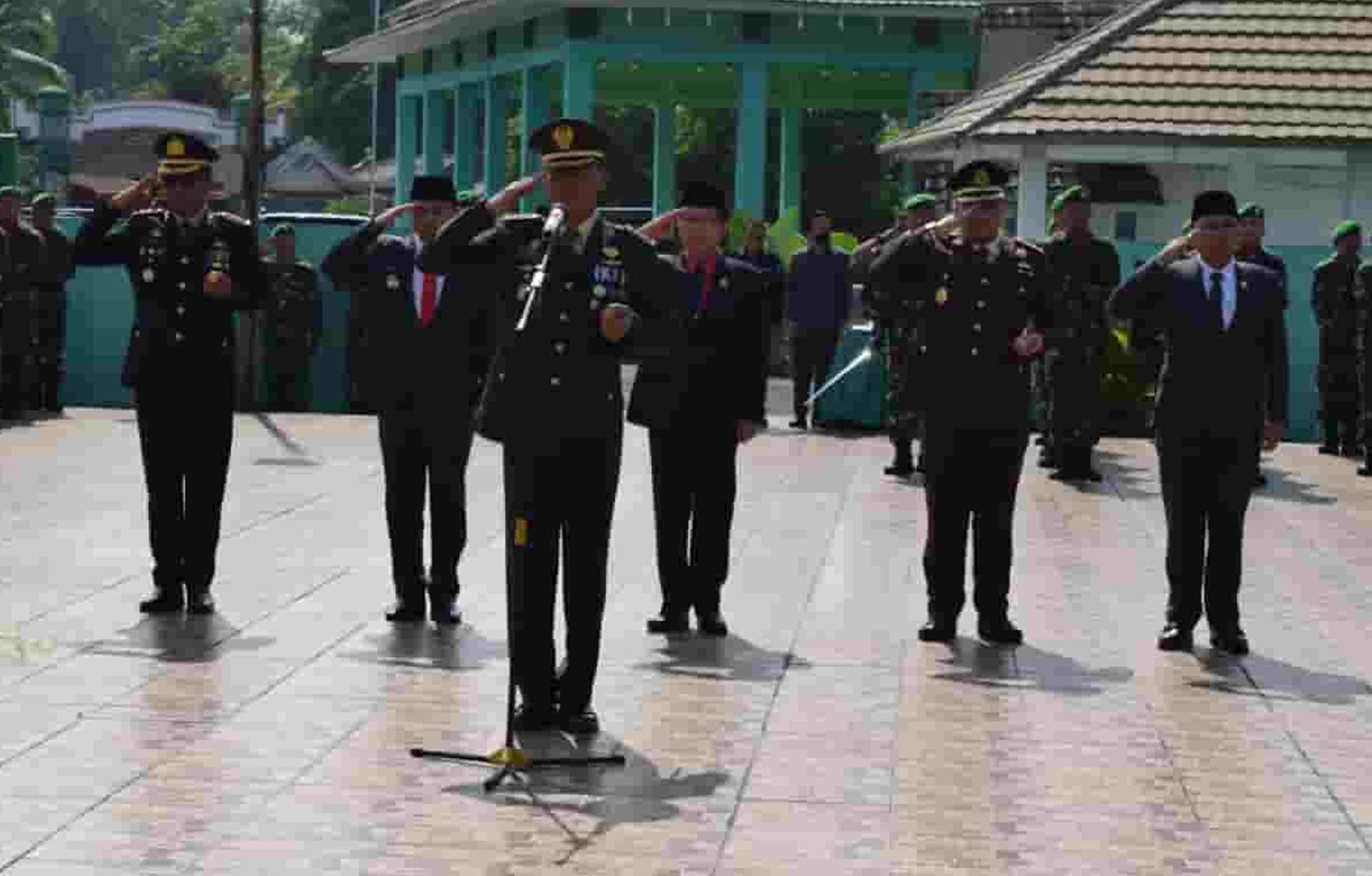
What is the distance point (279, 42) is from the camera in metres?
136

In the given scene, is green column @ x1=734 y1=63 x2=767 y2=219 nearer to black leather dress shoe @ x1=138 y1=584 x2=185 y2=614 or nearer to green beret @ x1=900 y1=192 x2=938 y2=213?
green beret @ x1=900 y1=192 x2=938 y2=213

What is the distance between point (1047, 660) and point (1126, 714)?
1.37 m

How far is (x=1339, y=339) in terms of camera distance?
76.3ft

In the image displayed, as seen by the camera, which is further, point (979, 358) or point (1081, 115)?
point (1081, 115)

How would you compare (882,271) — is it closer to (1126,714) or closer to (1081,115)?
(1126,714)

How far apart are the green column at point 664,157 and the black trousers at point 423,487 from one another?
29570 mm

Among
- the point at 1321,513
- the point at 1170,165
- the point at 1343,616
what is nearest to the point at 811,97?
the point at 1170,165

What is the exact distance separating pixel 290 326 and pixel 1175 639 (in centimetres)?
1524

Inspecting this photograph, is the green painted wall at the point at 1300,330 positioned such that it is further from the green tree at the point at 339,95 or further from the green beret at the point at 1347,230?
the green tree at the point at 339,95

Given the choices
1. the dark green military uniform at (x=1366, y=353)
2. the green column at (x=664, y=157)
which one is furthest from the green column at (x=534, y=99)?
the dark green military uniform at (x=1366, y=353)

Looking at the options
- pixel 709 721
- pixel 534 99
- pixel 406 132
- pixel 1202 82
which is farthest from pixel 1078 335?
pixel 406 132

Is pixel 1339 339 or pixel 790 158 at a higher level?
pixel 790 158

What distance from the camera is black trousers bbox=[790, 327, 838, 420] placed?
2545 centimetres

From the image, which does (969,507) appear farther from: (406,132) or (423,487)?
(406,132)
